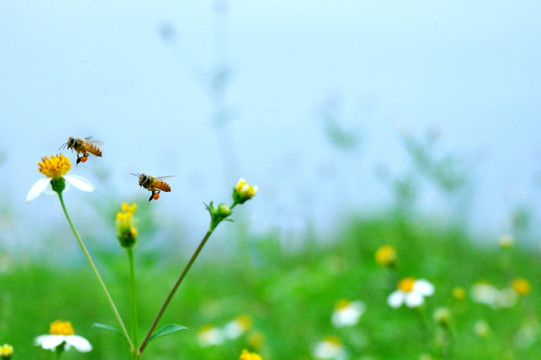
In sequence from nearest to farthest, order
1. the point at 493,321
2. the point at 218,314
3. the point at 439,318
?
the point at 439,318
the point at 218,314
the point at 493,321

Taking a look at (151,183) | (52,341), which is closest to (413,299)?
(151,183)

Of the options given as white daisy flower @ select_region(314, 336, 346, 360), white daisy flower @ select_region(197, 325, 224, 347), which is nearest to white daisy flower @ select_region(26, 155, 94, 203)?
white daisy flower @ select_region(197, 325, 224, 347)

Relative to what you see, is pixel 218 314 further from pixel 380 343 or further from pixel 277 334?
pixel 380 343

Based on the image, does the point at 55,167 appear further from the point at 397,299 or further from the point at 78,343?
the point at 397,299

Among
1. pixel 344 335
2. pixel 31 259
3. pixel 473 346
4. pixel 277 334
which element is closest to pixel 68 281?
pixel 31 259

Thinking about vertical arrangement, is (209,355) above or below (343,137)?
below

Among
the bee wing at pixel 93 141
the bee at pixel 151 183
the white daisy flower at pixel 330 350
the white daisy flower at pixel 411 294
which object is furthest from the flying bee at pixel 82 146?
the white daisy flower at pixel 330 350

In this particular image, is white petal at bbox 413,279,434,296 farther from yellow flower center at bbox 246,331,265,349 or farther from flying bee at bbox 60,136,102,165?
flying bee at bbox 60,136,102,165
